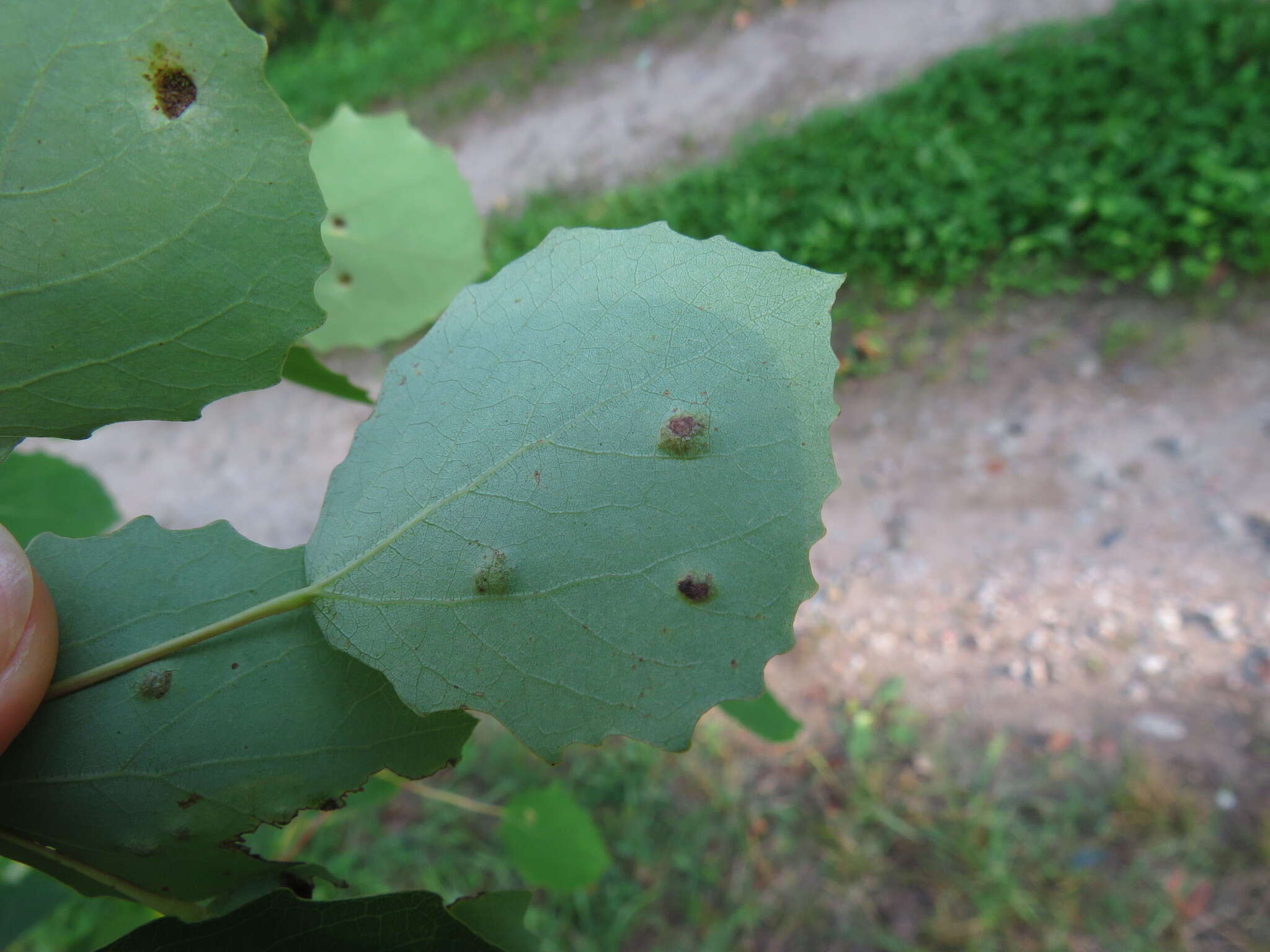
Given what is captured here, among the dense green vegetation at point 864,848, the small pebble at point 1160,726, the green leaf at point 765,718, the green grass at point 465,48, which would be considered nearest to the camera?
the green leaf at point 765,718

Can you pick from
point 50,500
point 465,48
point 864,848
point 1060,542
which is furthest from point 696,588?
point 465,48

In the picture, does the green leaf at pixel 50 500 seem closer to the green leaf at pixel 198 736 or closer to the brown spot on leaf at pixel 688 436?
the green leaf at pixel 198 736

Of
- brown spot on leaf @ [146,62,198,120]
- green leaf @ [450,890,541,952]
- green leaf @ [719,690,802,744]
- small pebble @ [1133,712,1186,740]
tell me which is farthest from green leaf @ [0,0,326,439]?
small pebble @ [1133,712,1186,740]

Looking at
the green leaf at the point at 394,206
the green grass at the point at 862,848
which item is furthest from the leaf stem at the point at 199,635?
the green grass at the point at 862,848

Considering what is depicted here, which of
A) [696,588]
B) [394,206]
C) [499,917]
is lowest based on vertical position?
[499,917]

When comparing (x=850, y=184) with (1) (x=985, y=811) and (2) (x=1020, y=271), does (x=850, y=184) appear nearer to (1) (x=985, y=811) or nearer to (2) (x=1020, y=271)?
(2) (x=1020, y=271)

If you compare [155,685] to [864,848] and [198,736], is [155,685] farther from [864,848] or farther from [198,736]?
[864,848]
